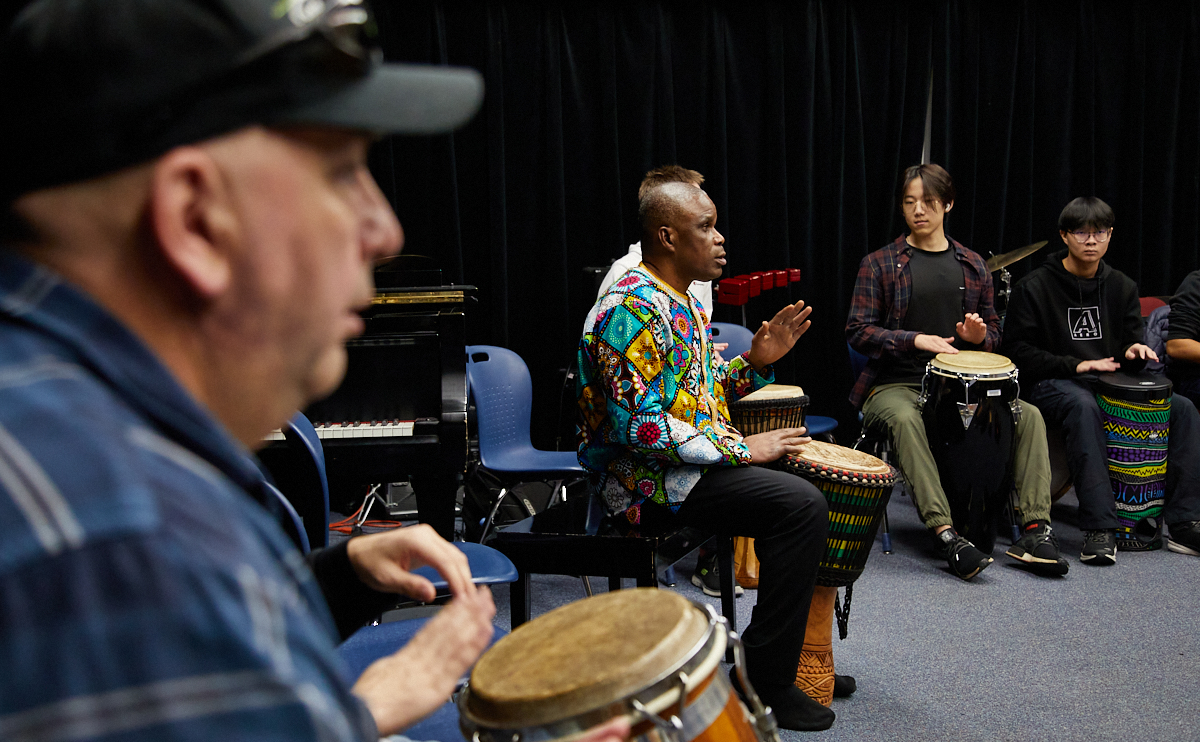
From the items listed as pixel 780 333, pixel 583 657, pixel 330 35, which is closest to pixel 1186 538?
pixel 780 333

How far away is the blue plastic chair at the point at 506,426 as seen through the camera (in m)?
3.83

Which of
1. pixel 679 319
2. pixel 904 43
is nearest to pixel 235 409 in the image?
pixel 679 319

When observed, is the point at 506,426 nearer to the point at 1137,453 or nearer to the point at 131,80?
the point at 1137,453

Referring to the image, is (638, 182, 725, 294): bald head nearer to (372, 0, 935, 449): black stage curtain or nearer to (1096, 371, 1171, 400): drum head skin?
(372, 0, 935, 449): black stage curtain

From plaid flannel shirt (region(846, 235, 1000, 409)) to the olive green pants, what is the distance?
0.28 metres

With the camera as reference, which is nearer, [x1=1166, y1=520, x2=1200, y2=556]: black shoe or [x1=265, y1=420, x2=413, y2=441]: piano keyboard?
[x1=265, y1=420, x2=413, y2=441]: piano keyboard

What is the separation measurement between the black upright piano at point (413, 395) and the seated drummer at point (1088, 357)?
283cm

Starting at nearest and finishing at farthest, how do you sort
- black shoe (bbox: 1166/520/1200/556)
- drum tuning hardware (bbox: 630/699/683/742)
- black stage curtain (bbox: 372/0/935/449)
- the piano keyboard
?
drum tuning hardware (bbox: 630/699/683/742) < the piano keyboard < black shoe (bbox: 1166/520/1200/556) < black stage curtain (bbox: 372/0/935/449)

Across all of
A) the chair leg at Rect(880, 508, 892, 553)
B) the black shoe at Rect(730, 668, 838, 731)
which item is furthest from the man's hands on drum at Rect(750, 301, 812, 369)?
the chair leg at Rect(880, 508, 892, 553)

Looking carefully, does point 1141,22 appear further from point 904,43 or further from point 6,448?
point 6,448

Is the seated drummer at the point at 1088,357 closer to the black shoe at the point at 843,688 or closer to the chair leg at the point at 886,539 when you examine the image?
the chair leg at the point at 886,539

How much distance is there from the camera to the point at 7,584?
0.42 m

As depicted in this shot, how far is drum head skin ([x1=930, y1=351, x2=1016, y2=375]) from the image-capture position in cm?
384

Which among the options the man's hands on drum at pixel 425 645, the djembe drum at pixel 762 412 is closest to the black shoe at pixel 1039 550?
the djembe drum at pixel 762 412
